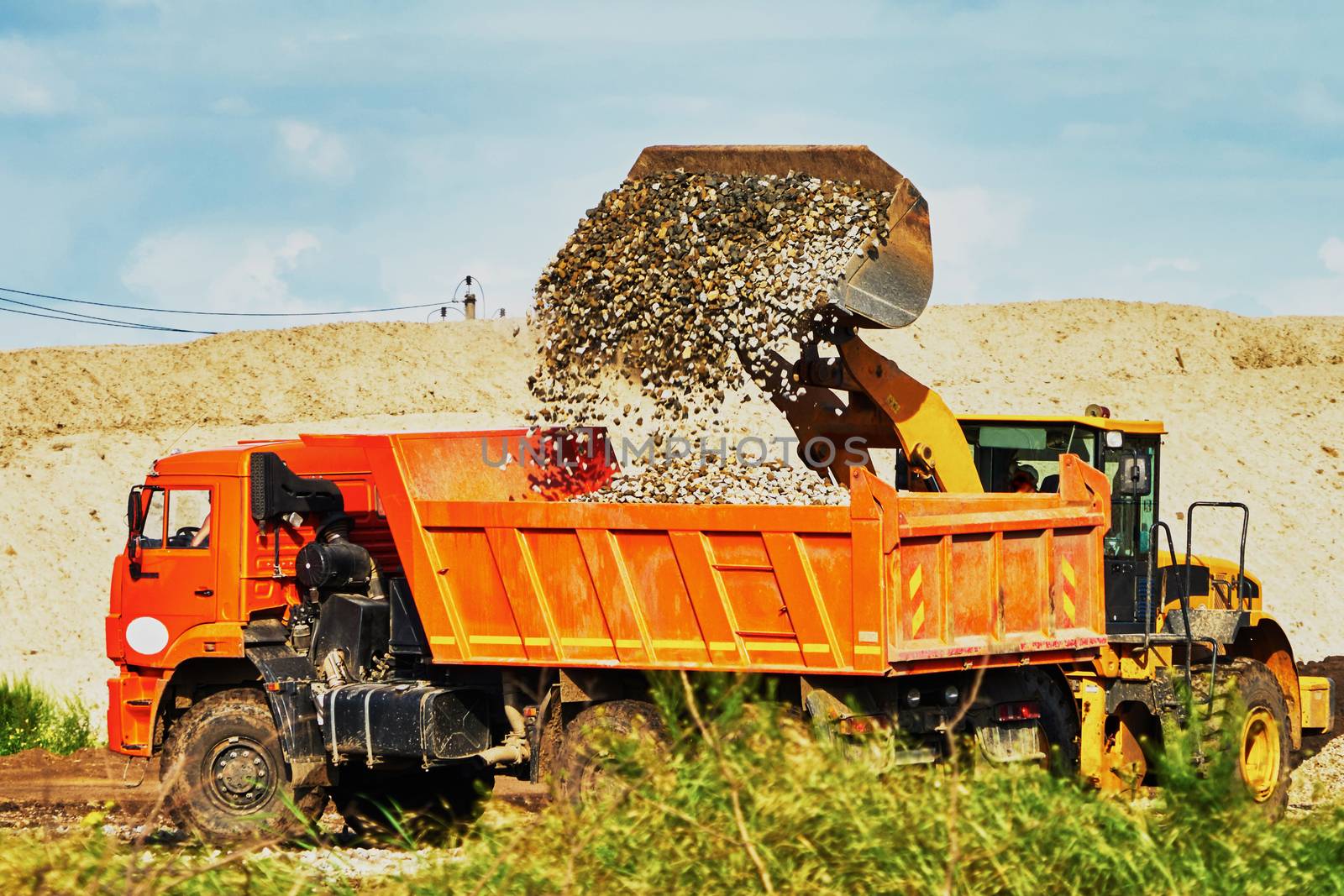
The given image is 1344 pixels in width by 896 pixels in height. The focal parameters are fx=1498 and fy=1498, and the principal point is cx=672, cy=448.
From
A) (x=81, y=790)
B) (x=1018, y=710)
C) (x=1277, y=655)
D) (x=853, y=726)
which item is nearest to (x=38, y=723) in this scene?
(x=81, y=790)

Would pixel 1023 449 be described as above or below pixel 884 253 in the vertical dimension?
below

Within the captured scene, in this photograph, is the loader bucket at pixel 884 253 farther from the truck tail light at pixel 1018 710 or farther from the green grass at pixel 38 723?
the green grass at pixel 38 723

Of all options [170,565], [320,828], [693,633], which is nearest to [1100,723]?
[693,633]

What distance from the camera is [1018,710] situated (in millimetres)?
8445

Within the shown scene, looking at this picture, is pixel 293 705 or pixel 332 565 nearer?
pixel 293 705

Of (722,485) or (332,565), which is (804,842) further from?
(332,565)

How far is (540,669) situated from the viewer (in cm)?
885

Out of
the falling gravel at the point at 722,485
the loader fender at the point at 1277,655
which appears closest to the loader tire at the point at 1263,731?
the loader fender at the point at 1277,655

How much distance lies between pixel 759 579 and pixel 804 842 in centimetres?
330

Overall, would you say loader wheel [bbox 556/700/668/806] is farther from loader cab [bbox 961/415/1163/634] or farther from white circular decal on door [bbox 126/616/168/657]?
loader cab [bbox 961/415/1163/634]

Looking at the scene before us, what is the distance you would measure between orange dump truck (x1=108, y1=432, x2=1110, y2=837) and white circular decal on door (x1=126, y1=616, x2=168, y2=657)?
13mm

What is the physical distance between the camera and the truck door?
1004cm

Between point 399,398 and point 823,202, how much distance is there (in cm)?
2926

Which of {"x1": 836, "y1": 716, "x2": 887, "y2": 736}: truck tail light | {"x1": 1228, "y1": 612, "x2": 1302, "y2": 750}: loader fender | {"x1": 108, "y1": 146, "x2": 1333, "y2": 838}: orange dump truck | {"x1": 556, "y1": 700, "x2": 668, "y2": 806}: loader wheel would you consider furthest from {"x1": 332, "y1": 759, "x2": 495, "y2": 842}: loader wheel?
{"x1": 1228, "y1": 612, "x2": 1302, "y2": 750}: loader fender
